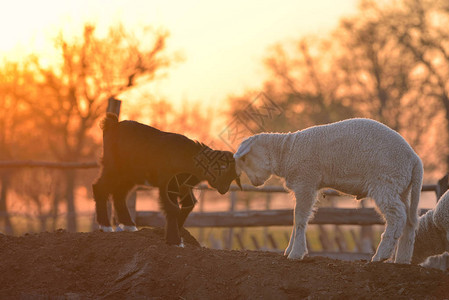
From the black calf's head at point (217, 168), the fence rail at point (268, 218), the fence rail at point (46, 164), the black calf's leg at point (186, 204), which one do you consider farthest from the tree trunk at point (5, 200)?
the black calf's head at point (217, 168)

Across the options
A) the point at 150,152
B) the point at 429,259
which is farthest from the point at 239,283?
the point at 429,259

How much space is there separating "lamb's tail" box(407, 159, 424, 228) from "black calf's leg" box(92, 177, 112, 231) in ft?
12.5

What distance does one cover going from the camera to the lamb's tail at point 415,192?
6.94 meters

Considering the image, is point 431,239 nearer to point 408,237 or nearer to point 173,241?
point 408,237

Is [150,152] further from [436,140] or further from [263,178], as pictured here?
[436,140]

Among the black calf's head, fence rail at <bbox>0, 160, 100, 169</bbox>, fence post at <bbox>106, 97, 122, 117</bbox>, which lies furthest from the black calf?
fence rail at <bbox>0, 160, 100, 169</bbox>

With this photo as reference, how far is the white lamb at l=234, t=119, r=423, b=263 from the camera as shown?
668 cm

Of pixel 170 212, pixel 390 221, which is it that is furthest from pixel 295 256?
pixel 170 212

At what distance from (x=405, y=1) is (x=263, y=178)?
22.8m

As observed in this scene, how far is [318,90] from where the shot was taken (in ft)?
98.6

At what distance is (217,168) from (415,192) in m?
2.29

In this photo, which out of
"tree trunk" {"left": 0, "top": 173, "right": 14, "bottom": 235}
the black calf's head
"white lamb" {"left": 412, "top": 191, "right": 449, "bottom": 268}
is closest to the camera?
the black calf's head

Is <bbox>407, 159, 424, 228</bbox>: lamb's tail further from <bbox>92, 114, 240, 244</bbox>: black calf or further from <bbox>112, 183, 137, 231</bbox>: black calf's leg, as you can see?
<bbox>112, 183, 137, 231</bbox>: black calf's leg

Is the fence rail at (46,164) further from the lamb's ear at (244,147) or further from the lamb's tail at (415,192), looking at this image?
the lamb's tail at (415,192)
